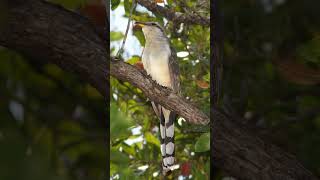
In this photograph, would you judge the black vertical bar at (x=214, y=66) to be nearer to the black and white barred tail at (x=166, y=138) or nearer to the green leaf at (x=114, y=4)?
the black and white barred tail at (x=166, y=138)

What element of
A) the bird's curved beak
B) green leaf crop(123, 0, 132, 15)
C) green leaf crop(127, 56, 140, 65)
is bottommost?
green leaf crop(127, 56, 140, 65)

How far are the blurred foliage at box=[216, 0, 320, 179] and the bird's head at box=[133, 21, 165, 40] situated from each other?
0.29m

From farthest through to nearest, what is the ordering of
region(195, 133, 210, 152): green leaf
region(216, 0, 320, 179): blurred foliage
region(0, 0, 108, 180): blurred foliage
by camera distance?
region(216, 0, 320, 179): blurred foliage
region(195, 133, 210, 152): green leaf
region(0, 0, 108, 180): blurred foliage

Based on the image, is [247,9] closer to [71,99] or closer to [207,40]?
[207,40]

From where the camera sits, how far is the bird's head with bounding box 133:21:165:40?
1415mm

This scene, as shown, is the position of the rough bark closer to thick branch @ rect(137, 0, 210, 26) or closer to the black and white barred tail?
the black and white barred tail

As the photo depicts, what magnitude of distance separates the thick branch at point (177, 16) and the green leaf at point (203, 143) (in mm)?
266

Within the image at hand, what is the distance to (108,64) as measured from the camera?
1416 millimetres

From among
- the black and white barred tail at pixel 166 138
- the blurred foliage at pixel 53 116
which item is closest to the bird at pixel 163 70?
the black and white barred tail at pixel 166 138

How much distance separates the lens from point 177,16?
58.2 inches

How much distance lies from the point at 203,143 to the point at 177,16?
1.00 ft

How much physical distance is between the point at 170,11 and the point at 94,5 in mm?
181

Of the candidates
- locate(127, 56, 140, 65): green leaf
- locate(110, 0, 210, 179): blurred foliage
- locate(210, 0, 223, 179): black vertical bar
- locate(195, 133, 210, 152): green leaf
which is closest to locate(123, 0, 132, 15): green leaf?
locate(110, 0, 210, 179): blurred foliage

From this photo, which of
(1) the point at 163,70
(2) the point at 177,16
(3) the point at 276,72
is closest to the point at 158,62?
(1) the point at 163,70
